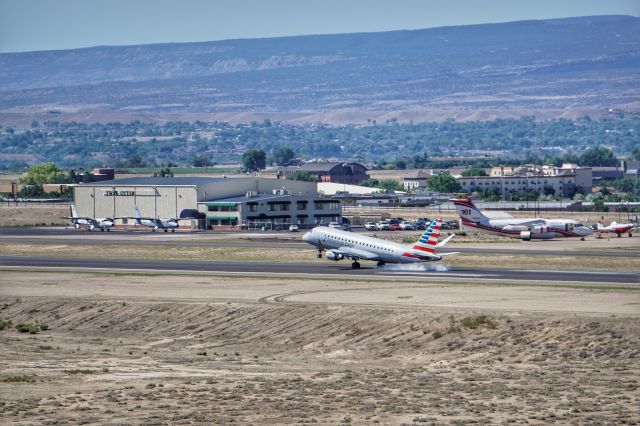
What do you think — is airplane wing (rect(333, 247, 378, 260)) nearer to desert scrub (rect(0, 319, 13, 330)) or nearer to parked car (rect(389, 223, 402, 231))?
desert scrub (rect(0, 319, 13, 330))

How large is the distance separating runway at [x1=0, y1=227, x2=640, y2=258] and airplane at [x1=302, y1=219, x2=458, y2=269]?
660 inches

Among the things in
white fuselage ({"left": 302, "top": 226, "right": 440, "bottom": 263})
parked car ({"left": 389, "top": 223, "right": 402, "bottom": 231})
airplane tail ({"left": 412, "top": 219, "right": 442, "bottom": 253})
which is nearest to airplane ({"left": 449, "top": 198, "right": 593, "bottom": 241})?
parked car ({"left": 389, "top": 223, "right": 402, "bottom": 231})

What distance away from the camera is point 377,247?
4087 inches

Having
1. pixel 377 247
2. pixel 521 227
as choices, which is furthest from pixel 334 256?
pixel 521 227

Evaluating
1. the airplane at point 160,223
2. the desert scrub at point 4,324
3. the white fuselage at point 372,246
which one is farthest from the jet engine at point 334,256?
the airplane at point 160,223

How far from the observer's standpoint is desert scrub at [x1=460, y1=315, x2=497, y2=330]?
71.4m

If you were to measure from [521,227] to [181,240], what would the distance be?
3826 centimetres

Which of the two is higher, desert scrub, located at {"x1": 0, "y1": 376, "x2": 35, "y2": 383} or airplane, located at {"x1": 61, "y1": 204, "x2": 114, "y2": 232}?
airplane, located at {"x1": 61, "y1": 204, "x2": 114, "y2": 232}

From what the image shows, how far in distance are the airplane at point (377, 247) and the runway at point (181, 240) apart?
16756 millimetres

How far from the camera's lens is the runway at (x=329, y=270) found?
94000 mm

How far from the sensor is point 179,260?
116m

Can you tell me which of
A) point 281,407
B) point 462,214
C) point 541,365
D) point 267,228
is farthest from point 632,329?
point 267,228

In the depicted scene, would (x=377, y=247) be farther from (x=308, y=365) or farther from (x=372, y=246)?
(x=308, y=365)

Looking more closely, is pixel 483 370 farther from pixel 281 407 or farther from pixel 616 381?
pixel 281 407
